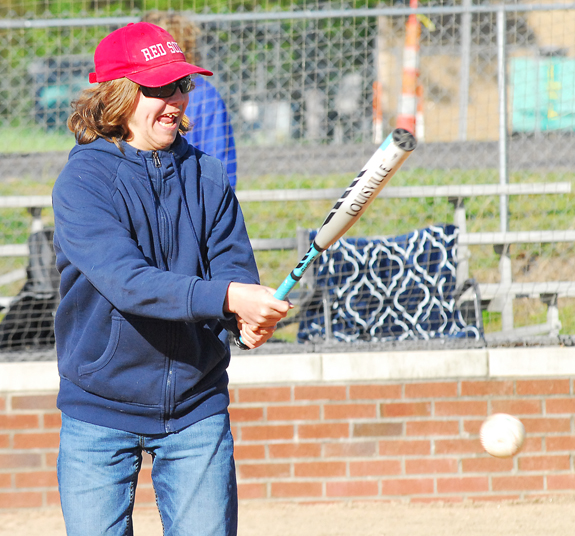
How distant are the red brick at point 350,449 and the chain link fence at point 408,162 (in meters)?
0.50

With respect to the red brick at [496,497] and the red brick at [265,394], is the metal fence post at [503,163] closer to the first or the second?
the red brick at [496,497]

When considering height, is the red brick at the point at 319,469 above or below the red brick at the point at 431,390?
below

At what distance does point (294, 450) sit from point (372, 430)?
1.36 feet

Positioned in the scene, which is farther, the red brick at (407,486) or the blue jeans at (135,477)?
the red brick at (407,486)

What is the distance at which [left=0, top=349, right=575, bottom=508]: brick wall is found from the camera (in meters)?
3.95

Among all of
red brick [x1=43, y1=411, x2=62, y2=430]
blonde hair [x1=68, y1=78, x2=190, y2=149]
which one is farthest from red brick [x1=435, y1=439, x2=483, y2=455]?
blonde hair [x1=68, y1=78, x2=190, y2=149]

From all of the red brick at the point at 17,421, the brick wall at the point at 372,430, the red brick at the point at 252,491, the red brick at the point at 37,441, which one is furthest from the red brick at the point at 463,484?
the red brick at the point at 17,421

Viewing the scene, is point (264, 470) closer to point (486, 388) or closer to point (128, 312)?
point (486, 388)

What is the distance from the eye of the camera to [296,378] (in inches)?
155

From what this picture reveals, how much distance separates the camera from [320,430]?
3.96m

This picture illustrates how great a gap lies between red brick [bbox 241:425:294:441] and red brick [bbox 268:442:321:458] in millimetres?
44

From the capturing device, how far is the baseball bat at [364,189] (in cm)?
185

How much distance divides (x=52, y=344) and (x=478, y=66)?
329 centimetres

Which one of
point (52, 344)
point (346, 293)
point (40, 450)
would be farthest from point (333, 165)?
point (40, 450)
